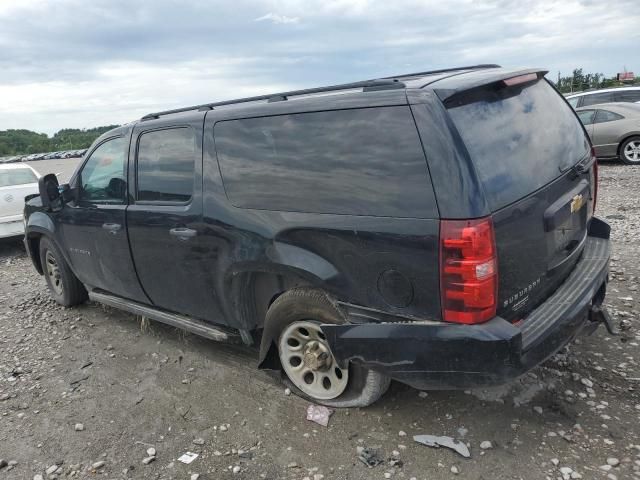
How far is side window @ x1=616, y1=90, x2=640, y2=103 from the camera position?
1265 cm

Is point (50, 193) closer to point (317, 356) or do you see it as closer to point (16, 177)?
point (317, 356)

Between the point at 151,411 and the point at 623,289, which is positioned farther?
the point at 623,289

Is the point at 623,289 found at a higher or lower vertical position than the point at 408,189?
lower

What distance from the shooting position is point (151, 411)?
11.2 ft

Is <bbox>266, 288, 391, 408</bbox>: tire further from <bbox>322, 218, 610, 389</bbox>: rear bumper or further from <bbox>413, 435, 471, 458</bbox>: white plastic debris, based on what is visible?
<bbox>413, 435, 471, 458</bbox>: white plastic debris

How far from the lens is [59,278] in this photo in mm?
5566

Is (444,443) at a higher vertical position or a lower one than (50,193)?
lower

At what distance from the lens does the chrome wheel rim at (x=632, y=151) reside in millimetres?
11289

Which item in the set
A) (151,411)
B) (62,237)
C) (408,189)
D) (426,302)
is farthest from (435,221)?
(62,237)

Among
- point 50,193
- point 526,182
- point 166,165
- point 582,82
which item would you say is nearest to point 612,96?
point 526,182

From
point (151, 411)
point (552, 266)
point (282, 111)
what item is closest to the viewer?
point (552, 266)

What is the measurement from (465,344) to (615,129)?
11059mm

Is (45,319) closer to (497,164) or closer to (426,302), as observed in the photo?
(426,302)

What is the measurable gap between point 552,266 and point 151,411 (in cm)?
266
